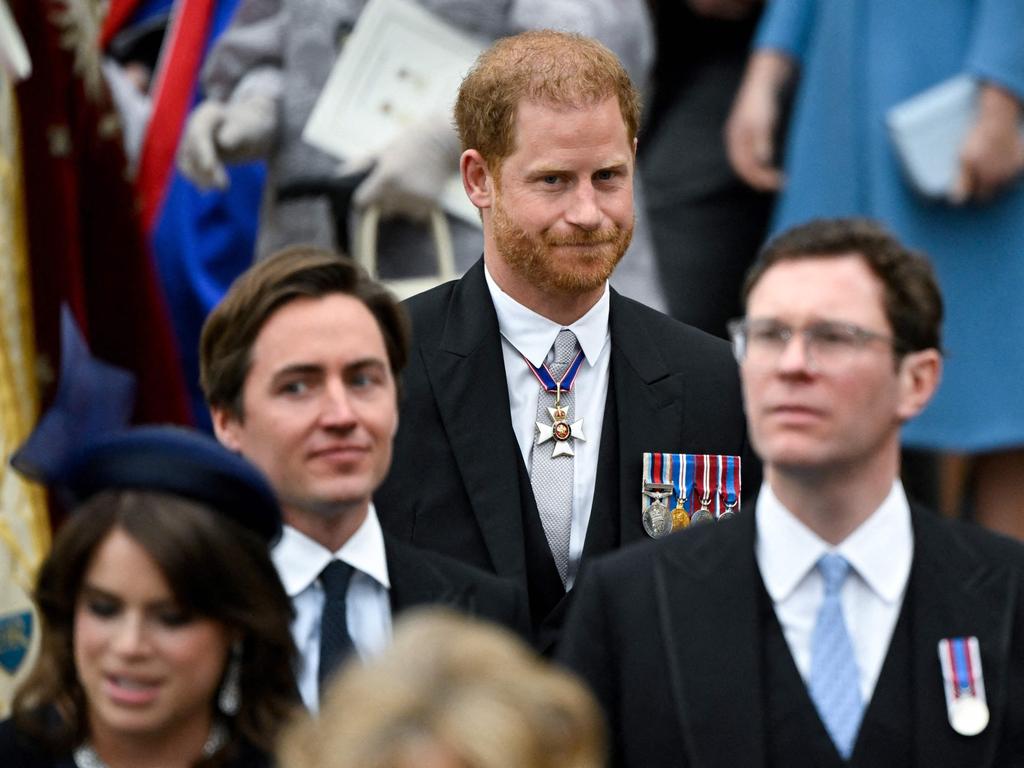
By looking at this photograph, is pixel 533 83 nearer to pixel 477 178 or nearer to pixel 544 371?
pixel 477 178

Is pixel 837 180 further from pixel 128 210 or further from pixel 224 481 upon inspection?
pixel 224 481

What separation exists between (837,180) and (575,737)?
11.3 feet

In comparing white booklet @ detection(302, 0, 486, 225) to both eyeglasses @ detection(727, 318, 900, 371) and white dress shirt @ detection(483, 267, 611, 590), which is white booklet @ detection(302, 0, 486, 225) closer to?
white dress shirt @ detection(483, 267, 611, 590)

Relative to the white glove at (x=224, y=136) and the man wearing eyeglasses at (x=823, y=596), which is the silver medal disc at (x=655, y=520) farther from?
the white glove at (x=224, y=136)

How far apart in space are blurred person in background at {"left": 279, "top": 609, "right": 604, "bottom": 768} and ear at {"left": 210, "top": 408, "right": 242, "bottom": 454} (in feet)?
4.75

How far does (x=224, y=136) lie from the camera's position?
21.5 feet

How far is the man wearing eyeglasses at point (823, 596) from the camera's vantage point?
3.76 metres

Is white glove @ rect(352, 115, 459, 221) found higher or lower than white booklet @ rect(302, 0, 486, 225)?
lower

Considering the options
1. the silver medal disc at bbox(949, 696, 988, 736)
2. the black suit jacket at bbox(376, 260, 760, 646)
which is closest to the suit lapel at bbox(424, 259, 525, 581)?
the black suit jacket at bbox(376, 260, 760, 646)

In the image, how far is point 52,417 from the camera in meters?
4.45

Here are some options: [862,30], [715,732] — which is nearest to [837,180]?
[862,30]

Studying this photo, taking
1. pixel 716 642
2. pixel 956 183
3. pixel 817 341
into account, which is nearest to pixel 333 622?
pixel 716 642

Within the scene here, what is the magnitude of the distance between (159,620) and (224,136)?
3124mm

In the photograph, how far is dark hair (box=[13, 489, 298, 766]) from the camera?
365 cm
